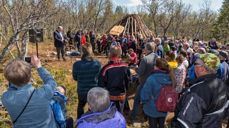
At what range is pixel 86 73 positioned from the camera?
239 inches

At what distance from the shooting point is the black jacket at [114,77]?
5977 millimetres

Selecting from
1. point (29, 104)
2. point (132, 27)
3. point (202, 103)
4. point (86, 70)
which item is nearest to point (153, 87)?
point (86, 70)

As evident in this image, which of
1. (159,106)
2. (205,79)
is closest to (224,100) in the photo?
(205,79)

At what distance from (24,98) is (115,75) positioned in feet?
9.43

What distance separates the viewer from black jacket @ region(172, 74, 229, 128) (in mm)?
3271

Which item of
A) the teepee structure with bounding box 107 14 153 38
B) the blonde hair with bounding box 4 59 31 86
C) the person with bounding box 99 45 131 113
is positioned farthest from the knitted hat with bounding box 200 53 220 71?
the teepee structure with bounding box 107 14 153 38

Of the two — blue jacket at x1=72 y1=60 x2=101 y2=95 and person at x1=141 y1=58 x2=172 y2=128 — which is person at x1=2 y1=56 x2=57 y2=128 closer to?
person at x1=141 y1=58 x2=172 y2=128

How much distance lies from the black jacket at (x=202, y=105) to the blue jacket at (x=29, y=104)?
1.32 m

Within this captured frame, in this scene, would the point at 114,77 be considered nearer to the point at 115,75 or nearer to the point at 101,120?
the point at 115,75

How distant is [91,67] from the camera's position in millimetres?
6043

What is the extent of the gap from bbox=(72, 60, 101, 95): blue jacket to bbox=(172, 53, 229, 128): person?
277 centimetres

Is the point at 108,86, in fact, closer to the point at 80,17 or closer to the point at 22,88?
the point at 22,88

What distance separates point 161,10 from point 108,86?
40019 millimetres

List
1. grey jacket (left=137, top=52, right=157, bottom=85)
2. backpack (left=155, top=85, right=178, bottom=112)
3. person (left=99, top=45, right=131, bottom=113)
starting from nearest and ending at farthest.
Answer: backpack (left=155, top=85, right=178, bottom=112)
person (left=99, top=45, right=131, bottom=113)
grey jacket (left=137, top=52, right=157, bottom=85)
